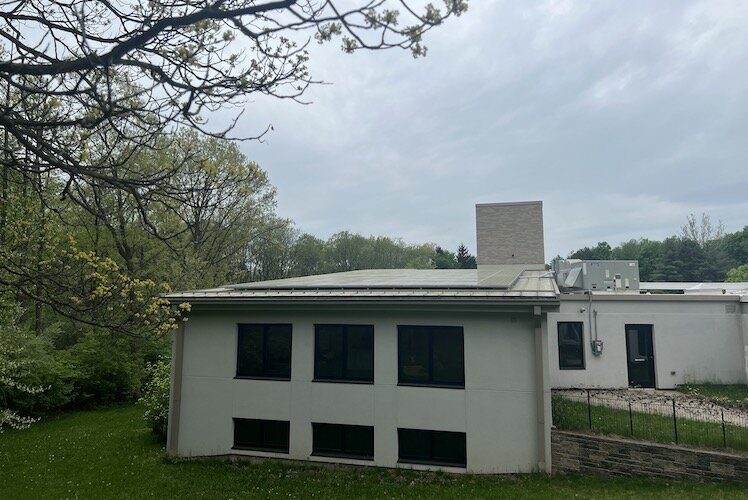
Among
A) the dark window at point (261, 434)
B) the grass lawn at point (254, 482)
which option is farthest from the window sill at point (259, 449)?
the grass lawn at point (254, 482)

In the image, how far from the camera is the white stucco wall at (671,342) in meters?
13.7

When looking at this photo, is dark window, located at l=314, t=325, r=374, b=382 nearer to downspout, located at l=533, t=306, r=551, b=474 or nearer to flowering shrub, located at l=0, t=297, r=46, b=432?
downspout, located at l=533, t=306, r=551, b=474

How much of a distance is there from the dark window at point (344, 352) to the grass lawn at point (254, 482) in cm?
196

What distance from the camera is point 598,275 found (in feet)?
52.9

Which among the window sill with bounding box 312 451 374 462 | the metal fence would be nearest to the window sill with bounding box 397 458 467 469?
the window sill with bounding box 312 451 374 462

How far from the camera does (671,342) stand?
13.8 metres

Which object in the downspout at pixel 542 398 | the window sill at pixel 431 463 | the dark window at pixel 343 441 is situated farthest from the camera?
the dark window at pixel 343 441

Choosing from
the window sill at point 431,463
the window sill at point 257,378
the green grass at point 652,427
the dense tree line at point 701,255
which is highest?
the dense tree line at point 701,255

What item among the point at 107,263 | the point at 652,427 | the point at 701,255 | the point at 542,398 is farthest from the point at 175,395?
the point at 701,255

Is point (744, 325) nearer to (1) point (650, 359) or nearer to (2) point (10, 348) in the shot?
(1) point (650, 359)

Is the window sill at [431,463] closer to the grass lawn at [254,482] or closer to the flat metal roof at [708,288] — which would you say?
the grass lawn at [254,482]

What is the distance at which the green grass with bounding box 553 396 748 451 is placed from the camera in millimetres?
8516

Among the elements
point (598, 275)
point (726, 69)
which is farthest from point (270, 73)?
point (726, 69)

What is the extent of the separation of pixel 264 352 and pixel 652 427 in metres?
8.53
